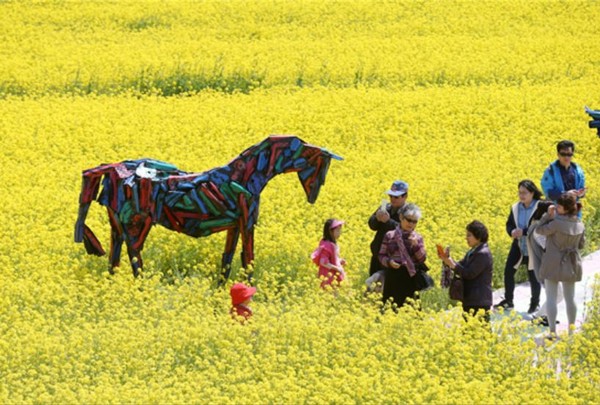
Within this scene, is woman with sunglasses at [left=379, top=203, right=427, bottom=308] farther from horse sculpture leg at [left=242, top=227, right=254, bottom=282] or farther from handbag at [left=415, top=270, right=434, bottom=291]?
horse sculpture leg at [left=242, top=227, right=254, bottom=282]

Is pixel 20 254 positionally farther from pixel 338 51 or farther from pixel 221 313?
pixel 338 51

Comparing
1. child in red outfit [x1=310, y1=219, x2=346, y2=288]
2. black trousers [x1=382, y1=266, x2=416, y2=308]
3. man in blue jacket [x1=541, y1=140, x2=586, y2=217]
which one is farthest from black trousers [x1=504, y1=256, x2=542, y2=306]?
child in red outfit [x1=310, y1=219, x2=346, y2=288]

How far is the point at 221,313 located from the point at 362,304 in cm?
134

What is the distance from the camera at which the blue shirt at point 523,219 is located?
46.9 feet

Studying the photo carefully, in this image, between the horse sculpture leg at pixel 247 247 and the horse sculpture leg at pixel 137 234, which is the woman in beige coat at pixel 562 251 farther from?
the horse sculpture leg at pixel 137 234

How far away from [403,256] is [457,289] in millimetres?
602

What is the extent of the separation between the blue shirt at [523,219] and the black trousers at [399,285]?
145 centimetres

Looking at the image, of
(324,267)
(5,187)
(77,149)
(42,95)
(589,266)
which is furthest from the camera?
(42,95)

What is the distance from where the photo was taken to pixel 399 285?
44.8 ft

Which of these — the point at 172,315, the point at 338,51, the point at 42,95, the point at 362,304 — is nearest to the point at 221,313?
the point at 172,315

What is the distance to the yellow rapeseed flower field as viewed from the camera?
12070mm

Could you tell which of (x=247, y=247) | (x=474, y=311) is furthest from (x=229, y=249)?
(x=474, y=311)

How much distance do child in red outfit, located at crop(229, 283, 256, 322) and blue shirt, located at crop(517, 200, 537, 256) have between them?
3019 mm

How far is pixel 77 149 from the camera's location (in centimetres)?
1992
